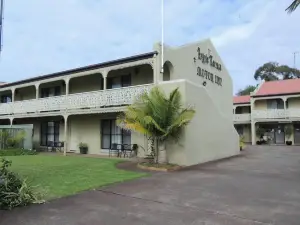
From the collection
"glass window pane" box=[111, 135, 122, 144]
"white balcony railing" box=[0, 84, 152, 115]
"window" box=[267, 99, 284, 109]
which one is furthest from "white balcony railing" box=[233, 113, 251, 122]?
"white balcony railing" box=[0, 84, 152, 115]

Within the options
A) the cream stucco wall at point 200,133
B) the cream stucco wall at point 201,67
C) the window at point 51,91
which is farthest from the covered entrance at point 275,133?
the window at point 51,91

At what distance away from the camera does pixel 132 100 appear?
56.4ft

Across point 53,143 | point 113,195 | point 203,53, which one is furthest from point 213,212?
point 53,143

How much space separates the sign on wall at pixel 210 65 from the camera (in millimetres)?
20391

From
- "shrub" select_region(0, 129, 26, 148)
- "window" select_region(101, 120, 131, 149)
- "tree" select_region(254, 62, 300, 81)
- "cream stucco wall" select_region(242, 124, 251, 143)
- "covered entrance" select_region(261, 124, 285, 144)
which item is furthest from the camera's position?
"tree" select_region(254, 62, 300, 81)

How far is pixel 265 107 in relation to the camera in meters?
36.9

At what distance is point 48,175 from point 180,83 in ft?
23.3

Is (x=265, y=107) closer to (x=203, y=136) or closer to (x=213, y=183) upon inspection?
(x=203, y=136)

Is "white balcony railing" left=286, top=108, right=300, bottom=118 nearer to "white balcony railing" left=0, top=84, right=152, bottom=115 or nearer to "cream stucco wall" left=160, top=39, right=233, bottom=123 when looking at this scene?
"cream stucco wall" left=160, top=39, right=233, bottom=123

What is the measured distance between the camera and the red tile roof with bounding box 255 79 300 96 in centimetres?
3481

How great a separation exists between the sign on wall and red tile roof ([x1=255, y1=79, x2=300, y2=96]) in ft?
48.7

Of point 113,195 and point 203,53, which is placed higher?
point 203,53

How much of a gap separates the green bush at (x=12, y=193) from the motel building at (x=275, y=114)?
1218 inches

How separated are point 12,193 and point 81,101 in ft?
42.5
